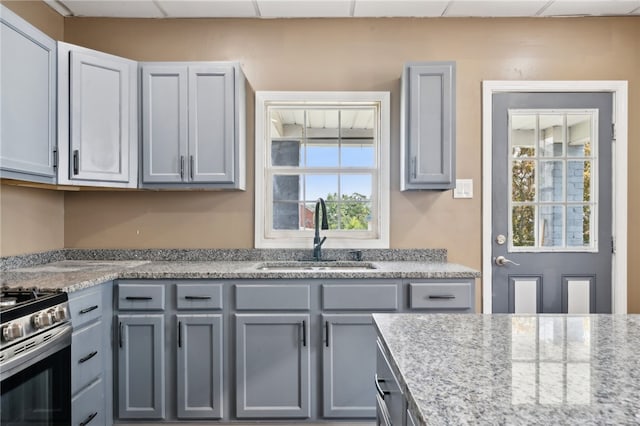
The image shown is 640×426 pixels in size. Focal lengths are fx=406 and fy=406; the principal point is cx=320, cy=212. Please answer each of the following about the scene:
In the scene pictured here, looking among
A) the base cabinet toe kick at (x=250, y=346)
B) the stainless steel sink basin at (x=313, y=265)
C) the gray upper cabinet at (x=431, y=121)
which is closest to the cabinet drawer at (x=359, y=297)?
the base cabinet toe kick at (x=250, y=346)

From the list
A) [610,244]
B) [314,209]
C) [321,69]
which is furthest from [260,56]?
[610,244]

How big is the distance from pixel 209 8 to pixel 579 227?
3033 millimetres

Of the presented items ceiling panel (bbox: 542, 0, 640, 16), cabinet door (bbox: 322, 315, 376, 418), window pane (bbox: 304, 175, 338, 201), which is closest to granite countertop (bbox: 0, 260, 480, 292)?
cabinet door (bbox: 322, 315, 376, 418)

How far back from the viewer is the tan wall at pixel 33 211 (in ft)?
7.99

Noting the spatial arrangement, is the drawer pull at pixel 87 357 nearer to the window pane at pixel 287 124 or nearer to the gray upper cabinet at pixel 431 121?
the window pane at pixel 287 124

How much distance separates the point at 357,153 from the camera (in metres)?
3.02

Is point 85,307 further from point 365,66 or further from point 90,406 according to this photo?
point 365,66

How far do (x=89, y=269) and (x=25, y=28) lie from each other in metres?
1.36

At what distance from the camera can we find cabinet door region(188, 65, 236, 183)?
8.53 feet

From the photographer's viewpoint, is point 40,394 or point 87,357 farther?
point 87,357

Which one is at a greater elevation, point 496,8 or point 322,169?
point 496,8

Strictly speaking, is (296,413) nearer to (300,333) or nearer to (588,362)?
(300,333)

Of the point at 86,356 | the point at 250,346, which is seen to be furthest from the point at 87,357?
the point at 250,346

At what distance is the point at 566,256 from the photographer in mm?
2895
